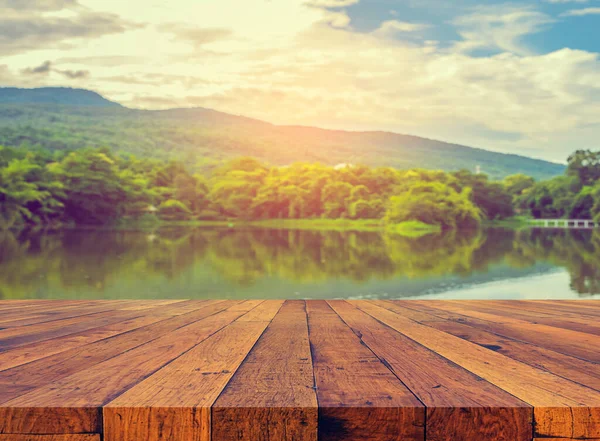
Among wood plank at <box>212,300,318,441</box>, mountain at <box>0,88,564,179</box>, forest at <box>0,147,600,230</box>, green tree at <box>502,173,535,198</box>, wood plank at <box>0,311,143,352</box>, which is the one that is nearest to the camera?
wood plank at <box>212,300,318,441</box>

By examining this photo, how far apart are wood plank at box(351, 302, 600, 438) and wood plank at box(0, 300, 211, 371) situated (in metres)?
0.74

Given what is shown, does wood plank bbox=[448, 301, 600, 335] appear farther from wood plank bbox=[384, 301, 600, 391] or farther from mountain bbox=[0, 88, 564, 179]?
mountain bbox=[0, 88, 564, 179]

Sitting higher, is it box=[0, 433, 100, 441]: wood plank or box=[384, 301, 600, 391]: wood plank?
box=[384, 301, 600, 391]: wood plank

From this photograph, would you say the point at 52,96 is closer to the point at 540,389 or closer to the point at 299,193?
the point at 299,193

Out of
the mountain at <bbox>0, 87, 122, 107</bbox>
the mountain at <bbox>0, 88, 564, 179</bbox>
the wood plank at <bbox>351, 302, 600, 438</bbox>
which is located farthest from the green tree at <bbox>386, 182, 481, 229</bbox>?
the mountain at <bbox>0, 87, 122, 107</bbox>

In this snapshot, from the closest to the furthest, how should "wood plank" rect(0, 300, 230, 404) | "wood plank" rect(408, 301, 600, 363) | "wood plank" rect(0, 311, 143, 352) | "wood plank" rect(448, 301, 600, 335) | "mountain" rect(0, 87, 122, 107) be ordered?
"wood plank" rect(0, 300, 230, 404), "wood plank" rect(408, 301, 600, 363), "wood plank" rect(0, 311, 143, 352), "wood plank" rect(448, 301, 600, 335), "mountain" rect(0, 87, 122, 107)

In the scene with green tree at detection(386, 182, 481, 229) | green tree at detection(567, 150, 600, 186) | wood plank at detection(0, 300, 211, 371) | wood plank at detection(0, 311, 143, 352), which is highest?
green tree at detection(567, 150, 600, 186)

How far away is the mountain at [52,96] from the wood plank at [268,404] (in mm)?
83680

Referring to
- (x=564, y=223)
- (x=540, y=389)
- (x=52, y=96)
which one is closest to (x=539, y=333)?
(x=540, y=389)

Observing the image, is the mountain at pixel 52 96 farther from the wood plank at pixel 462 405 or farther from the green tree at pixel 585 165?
the wood plank at pixel 462 405

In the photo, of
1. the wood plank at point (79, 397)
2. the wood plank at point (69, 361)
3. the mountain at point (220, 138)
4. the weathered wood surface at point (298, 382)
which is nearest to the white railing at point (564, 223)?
the mountain at point (220, 138)

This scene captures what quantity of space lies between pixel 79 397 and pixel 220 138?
250 feet

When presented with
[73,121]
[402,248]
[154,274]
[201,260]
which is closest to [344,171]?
[402,248]

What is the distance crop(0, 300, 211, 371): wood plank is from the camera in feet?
3.19
